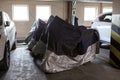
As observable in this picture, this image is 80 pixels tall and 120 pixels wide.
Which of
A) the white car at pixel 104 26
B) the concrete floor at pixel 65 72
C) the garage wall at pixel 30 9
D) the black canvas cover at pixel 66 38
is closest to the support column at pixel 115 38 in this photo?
the concrete floor at pixel 65 72

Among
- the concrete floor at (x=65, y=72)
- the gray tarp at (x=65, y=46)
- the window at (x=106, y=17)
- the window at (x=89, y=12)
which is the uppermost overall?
the window at (x=89, y=12)

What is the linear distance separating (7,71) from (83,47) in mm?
2071

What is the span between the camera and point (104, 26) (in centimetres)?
919

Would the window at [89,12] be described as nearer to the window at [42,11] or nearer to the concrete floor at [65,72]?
the window at [42,11]

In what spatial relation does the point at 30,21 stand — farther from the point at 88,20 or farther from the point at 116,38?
the point at 116,38

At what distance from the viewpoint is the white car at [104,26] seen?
891 centimetres

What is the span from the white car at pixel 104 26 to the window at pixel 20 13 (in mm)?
5040

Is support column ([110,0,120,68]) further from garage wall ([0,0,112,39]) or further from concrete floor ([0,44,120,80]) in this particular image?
garage wall ([0,0,112,39])

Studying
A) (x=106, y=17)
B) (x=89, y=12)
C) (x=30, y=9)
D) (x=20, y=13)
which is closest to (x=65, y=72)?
(x=106, y=17)

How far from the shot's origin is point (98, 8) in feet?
48.3

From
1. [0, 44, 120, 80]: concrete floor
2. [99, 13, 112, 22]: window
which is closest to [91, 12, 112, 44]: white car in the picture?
[99, 13, 112, 22]: window

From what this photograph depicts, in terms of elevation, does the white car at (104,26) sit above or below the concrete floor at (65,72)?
above

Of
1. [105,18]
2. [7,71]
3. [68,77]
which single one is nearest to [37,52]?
[7,71]

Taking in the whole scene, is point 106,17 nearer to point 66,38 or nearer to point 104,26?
point 104,26
